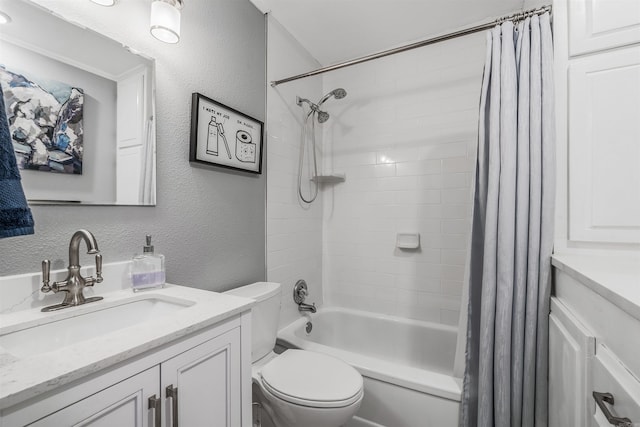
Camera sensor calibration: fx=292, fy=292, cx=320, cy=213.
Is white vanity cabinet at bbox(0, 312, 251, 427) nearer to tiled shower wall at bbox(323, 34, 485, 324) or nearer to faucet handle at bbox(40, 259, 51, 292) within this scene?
faucet handle at bbox(40, 259, 51, 292)

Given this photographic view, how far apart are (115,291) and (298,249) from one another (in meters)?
1.27

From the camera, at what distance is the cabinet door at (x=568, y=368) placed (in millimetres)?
769

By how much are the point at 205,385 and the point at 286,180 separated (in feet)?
4.78

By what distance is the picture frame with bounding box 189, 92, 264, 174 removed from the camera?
1358 millimetres

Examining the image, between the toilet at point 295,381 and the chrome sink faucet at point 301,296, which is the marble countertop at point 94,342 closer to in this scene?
the toilet at point 295,381

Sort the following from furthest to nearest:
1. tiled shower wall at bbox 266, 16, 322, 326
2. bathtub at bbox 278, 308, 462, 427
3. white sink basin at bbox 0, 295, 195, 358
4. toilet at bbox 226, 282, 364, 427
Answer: tiled shower wall at bbox 266, 16, 322, 326 → bathtub at bbox 278, 308, 462, 427 → toilet at bbox 226, 282, 364, 427 → white sink basin at bbox 0, 295, 195, 358

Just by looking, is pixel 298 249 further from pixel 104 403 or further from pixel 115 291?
pixel 104 403

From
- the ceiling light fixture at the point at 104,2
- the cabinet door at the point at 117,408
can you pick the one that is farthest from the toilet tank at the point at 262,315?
the ceiling light fixture at the point at 104,2

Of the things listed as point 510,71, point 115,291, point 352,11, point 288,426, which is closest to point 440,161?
point 510,71

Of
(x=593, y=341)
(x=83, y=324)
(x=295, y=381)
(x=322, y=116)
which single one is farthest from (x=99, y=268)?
(x=322, y=116)

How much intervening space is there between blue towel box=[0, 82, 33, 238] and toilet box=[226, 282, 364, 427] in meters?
0.93

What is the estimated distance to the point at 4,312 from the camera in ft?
2.61

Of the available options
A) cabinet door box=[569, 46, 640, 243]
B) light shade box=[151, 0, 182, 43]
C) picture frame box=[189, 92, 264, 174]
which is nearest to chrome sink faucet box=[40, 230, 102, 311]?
picture frame box=[189, 92, 264, 174]

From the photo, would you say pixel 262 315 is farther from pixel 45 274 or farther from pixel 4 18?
pixel 4 18
